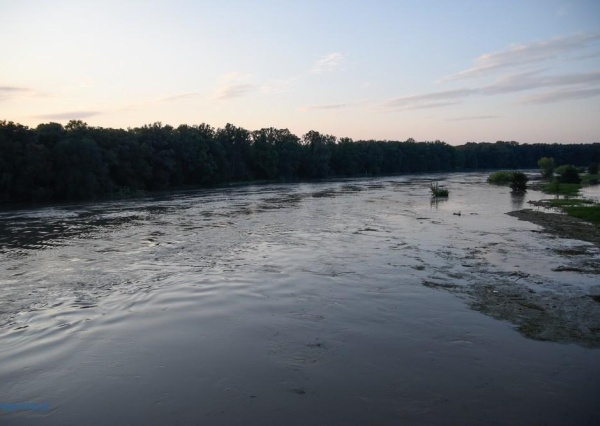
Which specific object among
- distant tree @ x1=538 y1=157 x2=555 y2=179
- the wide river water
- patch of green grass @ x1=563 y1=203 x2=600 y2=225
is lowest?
the wide river water

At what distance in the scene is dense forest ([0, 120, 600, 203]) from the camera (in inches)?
1887

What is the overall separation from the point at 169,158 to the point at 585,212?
58.6 m

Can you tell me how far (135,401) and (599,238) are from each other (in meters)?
21.8

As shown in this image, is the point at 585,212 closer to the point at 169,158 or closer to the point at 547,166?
the point at 169,158

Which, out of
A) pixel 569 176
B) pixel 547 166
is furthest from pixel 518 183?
pixel 547 166

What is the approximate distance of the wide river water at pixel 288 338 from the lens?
665 cm

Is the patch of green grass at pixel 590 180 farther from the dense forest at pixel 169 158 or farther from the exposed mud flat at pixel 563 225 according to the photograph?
the dense forest at pixel 169 158

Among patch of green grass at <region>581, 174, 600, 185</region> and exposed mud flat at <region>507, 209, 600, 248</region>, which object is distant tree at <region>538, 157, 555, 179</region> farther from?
exposed mud flat at <region>507, 209, 600, 248</region>

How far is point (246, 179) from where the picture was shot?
3639 inches

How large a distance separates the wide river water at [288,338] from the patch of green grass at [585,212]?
8733 mm

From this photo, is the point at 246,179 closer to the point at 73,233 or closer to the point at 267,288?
the point at 73,233

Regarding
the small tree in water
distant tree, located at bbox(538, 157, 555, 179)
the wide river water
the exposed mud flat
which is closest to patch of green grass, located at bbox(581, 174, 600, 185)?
distant tree, located at bbox(538, 157, 555, 179)

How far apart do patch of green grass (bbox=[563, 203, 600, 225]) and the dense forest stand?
4943cm

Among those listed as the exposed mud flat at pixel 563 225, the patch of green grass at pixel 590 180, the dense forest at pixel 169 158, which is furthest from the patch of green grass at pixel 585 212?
the dense forest at pixel 169 158
